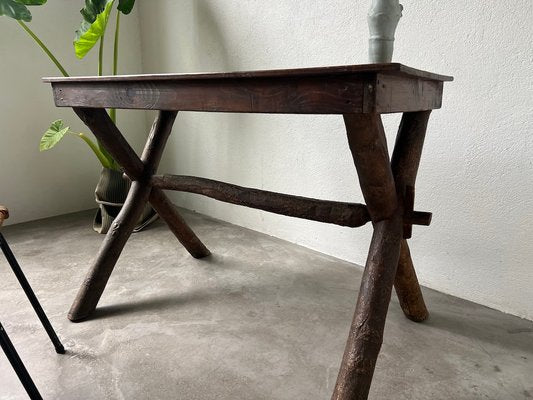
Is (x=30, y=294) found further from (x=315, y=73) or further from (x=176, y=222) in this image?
(x=315, y=73)

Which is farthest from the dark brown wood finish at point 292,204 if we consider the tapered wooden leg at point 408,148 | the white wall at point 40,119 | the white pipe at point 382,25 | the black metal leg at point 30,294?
the white wall at point 40,119

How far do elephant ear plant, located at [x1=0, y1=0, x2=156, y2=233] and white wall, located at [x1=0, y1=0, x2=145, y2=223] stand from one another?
254 mm

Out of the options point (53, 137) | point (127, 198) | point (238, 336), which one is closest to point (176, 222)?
point (127, 198)

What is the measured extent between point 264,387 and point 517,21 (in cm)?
144

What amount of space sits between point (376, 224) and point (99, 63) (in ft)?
6.84

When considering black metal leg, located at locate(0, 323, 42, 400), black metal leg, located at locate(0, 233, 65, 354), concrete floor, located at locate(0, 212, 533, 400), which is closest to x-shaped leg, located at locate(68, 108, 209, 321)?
concrete floor, located at locate(0, 212, 533, 400)

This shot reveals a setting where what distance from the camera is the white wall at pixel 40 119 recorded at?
282 centimetres

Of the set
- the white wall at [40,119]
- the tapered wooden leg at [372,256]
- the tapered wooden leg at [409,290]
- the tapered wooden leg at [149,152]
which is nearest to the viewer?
the tapered wooden leg at [372,256]

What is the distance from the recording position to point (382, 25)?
4.16 ft

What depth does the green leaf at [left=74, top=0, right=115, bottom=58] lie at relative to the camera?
227 cm

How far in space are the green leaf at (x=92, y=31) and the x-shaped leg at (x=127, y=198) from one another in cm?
80

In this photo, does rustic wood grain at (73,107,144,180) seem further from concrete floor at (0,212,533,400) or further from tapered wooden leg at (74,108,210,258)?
concrete floor at (0,212,533,400)

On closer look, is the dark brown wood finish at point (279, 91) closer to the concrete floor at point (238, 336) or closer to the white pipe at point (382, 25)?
the white pipe at point (382, 25)

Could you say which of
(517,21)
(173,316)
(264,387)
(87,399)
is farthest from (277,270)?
(517,21)
